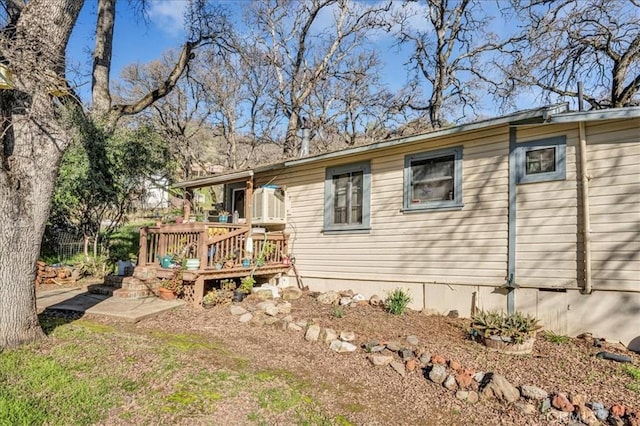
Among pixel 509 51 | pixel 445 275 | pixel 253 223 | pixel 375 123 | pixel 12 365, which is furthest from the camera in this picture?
pixel 375 123

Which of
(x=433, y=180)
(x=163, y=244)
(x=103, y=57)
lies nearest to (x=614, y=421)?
(x=433, y=180)

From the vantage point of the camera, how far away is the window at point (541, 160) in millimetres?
5750

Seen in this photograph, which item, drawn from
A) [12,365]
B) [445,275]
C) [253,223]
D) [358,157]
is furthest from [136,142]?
[445,275]

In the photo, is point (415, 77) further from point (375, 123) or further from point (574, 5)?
point (574, 5)

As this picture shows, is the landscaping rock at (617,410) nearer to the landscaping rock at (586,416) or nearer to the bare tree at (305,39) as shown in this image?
the landscaping rock at (586,416)

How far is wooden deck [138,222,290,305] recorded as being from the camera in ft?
24.4

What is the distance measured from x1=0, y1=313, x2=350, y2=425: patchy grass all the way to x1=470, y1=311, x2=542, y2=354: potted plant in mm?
2601

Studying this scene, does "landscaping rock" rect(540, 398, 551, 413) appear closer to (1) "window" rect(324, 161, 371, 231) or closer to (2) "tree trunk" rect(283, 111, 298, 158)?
(1) "window" rect(324, 161, 371, 231)

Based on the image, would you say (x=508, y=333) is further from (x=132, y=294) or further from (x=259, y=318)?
(x=132, y=294)

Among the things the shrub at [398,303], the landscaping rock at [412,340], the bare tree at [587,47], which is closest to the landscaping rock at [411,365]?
the landscaping rock at [412,340]

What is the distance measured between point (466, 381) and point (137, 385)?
3.29 m

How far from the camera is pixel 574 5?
37.9ft

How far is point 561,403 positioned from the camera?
3570 millimetres

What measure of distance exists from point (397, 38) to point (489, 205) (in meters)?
13.0
